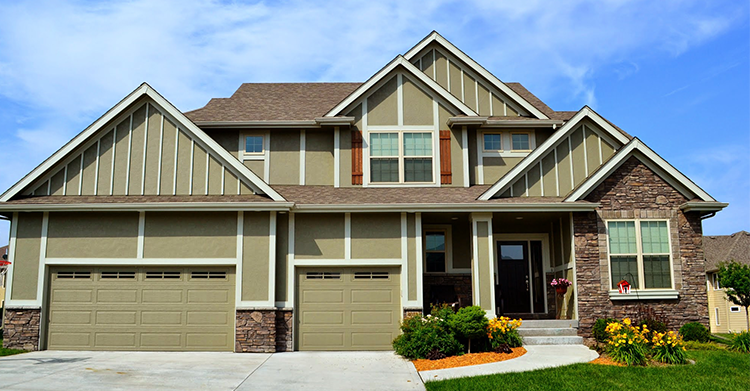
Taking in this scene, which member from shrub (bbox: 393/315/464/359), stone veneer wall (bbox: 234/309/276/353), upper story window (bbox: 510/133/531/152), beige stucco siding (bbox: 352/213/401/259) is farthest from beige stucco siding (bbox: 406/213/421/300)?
upper story window (bbox: 510/133/531/152)

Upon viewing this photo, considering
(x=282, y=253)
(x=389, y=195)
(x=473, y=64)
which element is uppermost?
(x=473, y=64)

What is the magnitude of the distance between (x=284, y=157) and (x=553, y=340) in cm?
873

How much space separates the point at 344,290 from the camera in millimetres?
14703

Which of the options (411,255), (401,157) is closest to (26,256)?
(411,255)

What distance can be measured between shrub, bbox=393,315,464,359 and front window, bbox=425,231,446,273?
138 inches

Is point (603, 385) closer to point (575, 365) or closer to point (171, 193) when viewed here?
point (575, 365)

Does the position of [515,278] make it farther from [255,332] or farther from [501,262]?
[255,332]

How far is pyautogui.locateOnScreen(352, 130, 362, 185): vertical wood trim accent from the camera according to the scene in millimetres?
16359

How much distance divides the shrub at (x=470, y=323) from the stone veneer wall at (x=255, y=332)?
4.24 metres

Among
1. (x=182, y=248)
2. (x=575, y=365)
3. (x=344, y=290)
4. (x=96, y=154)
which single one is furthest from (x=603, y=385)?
(x=96, y=154)

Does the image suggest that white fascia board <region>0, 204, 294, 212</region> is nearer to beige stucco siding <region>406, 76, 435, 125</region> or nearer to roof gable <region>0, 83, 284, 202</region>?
roof gable <region>0, 83, 284, 202</region>

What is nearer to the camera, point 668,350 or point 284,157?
point 668,350

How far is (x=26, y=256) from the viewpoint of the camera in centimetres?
1438

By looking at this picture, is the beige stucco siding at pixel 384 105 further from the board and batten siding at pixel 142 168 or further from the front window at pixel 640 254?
the front window at pixel 640 254
